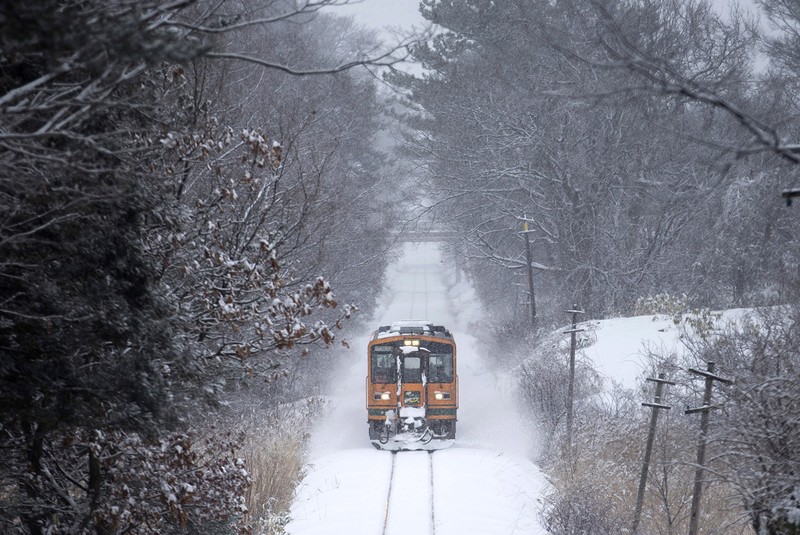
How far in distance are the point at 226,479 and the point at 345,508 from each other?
6277mm

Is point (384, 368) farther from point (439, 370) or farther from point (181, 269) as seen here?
point (181, 269)

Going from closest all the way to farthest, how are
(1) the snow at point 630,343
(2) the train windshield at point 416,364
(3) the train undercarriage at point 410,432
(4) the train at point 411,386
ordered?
(1) the snow at point 630,343 → (3) the train undercarriage at point 410,432 → (4) the train at point 411,386 → (2) the train windshield at point 416,364

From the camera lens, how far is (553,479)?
16.0 meters

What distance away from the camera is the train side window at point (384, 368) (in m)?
19.6

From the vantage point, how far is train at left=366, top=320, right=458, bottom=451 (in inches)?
763

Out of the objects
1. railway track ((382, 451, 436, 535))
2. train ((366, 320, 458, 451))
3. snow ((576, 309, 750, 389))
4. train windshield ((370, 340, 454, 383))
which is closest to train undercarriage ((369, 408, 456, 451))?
train ((366, 320, 458, 451))

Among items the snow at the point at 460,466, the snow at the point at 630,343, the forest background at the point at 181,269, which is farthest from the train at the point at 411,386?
the snow at the point at 630,343

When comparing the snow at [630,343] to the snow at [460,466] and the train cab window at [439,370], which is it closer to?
the snow at [460,466]

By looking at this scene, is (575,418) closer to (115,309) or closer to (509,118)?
(115,309)

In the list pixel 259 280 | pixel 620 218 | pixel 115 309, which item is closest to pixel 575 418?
pixel 259 280

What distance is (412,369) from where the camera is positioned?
19.7 metres

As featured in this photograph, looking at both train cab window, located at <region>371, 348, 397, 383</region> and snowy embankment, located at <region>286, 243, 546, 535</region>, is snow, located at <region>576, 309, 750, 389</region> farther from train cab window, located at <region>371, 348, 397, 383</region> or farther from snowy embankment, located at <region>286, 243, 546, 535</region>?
train cab window, located at <region>371, 348, 397, 383</region>

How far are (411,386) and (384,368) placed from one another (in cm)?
82

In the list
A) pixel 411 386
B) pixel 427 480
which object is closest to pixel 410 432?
pixel 411 386
